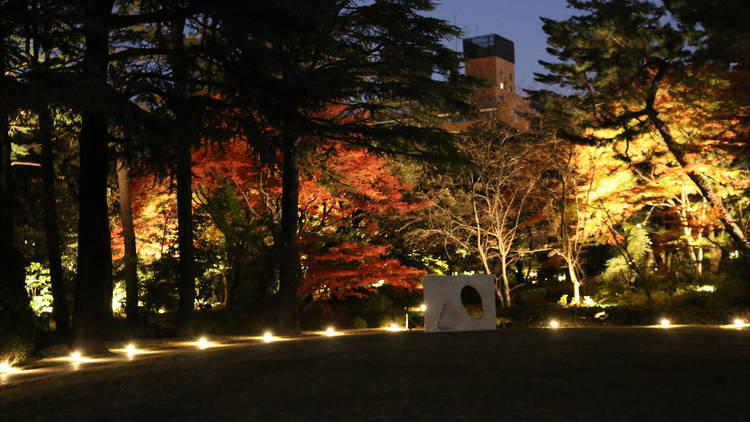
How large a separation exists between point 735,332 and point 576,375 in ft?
24.8

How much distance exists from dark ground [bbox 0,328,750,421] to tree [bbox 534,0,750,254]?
8586 mm

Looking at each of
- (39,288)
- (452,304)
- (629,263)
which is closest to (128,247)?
(39,288)

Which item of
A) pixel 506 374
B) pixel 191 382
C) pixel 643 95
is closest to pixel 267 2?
pixel 191 382

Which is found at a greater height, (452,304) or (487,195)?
(487,195)

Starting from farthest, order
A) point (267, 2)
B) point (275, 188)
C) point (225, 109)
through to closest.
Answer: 1. point (275, 188)
2. point (225, 109)
3. point (267, 2)

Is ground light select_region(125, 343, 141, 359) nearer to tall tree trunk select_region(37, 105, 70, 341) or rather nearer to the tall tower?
tall tree trunk select_region(37, 105, 70, 341)

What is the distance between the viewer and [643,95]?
1938 cm

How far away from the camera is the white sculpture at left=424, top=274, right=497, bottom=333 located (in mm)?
17266

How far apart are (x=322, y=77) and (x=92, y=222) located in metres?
4.96

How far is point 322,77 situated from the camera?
1366 centimetres

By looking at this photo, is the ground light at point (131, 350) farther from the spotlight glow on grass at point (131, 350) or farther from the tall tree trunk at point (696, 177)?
the tall tree trunk at point (696, 177)

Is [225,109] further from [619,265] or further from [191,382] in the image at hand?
[619,265]

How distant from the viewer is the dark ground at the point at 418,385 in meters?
6.16

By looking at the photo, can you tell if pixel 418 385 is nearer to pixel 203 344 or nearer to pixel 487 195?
pixel 203 344
